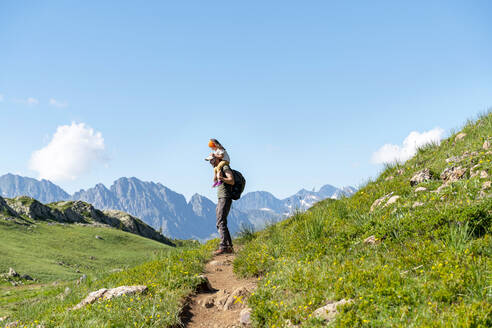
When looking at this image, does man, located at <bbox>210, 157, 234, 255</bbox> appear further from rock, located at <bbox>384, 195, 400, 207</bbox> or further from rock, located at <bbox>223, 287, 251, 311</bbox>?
rock, located at <bbox>384, 195, 400, 207</bbox>

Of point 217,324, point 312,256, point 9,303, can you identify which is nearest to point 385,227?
point 312,256

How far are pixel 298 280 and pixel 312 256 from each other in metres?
1.30

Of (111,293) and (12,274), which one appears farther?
(12,274)

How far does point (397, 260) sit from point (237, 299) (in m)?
3.20

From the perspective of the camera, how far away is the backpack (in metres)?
11.6

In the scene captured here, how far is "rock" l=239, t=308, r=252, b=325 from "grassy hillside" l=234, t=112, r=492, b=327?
0.20 meters

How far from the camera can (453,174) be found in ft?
29.6

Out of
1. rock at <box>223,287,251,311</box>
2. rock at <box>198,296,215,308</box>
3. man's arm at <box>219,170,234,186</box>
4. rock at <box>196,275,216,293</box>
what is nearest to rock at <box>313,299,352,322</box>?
rock at <box>223,287,251,311</box>

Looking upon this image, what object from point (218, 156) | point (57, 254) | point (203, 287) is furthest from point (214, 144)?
point (57, 254)

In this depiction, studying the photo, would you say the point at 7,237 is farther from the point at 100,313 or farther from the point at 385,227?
the point at 385,227

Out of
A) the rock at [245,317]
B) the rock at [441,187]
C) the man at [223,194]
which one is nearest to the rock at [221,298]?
the rock at [245,317]

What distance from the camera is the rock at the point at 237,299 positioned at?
6.60 meters

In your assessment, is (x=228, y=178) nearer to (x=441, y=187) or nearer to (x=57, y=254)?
(x=441, y=187)

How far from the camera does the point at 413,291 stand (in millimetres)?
4680
